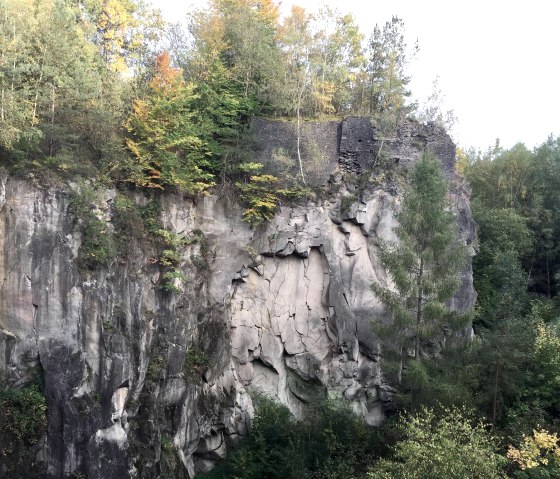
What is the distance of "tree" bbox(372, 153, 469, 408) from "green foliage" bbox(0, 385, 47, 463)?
9.27 m

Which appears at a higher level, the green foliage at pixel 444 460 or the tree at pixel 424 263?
the tree at pixel 424 263

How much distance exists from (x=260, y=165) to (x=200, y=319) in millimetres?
5697

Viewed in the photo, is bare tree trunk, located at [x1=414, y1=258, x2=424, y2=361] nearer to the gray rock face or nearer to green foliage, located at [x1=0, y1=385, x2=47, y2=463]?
the gray rock face

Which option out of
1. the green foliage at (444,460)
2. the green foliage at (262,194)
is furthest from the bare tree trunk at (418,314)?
the green foliage at (262,194)

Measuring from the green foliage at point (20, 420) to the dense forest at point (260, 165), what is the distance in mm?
42

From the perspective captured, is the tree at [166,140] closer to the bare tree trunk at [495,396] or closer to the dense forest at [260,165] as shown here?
the dense forest at [260,165]

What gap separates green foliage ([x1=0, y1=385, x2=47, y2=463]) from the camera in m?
11.4

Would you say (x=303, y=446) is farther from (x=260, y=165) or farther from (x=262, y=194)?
(x=260, y=165)

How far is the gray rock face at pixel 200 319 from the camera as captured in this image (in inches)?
484

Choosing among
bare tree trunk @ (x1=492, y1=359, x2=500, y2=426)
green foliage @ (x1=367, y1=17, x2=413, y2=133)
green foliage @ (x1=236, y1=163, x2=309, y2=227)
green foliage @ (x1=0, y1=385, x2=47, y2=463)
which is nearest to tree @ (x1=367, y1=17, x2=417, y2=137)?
green foliage @ (x1=367, y1=17, x2=413, y2=133)

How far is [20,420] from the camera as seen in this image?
11594 millimetres

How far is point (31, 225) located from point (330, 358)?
35.4 ft

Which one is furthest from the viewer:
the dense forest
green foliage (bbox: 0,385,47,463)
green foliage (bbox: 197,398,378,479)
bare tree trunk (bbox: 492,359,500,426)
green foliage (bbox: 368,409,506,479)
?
green foliage (bbox: 197,398,378,479)

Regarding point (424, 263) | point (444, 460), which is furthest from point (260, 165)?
point (444, 460)
